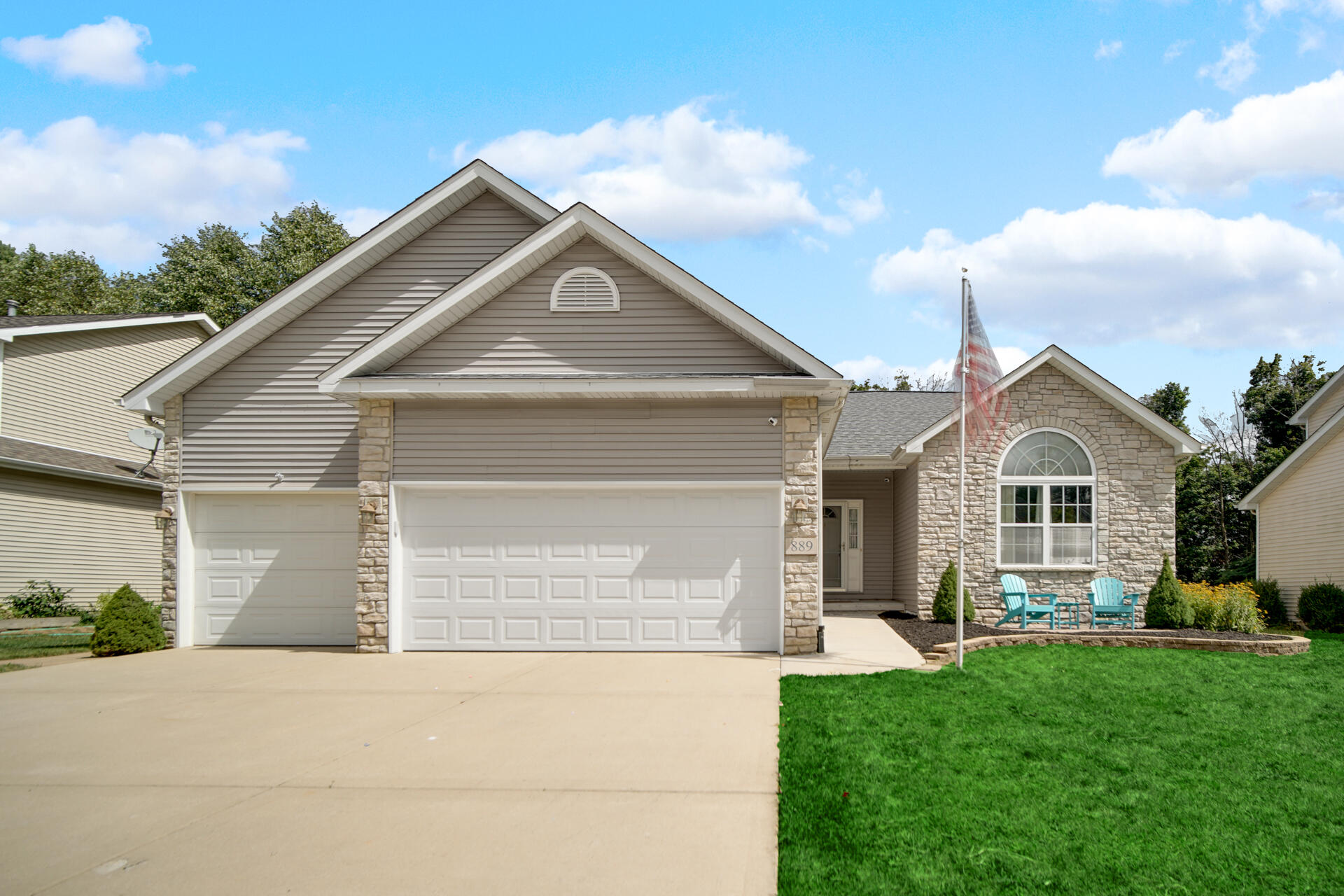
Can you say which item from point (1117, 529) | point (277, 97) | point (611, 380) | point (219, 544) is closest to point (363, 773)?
point (611, 380)

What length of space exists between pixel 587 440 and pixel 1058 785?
7.49 m

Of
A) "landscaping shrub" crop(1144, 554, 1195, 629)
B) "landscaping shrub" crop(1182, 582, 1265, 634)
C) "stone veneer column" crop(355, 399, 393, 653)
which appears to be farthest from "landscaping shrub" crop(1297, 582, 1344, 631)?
"stone veneer column" crop(355, 399, 393, 653)

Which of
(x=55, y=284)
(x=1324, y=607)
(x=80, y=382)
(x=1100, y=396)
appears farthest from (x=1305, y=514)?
(x=55, y=284)

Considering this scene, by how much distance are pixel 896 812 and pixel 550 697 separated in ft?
14.2

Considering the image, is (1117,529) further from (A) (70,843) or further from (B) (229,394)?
(A) (70,843)

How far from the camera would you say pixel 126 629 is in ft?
43.2

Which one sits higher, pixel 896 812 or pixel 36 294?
pixel 36 294

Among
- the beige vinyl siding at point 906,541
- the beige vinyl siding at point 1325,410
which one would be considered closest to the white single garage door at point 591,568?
→ the beige vinyl siding at point 906,541

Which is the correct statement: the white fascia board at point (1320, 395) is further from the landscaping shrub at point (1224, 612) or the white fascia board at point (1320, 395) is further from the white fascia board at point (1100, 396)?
the landscaping shrub at point (1224, 612)

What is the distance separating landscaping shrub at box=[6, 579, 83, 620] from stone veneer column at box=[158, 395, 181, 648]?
7.46 m

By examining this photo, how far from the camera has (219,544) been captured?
13867 millimetres

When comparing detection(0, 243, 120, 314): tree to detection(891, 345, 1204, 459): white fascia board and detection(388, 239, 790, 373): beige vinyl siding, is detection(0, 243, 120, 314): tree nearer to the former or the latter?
detection(388, 239, 790, 373): beige vinyl siding

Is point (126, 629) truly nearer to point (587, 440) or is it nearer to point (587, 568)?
point (587, 568)

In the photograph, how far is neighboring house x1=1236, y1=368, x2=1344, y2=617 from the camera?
62.2 ft
